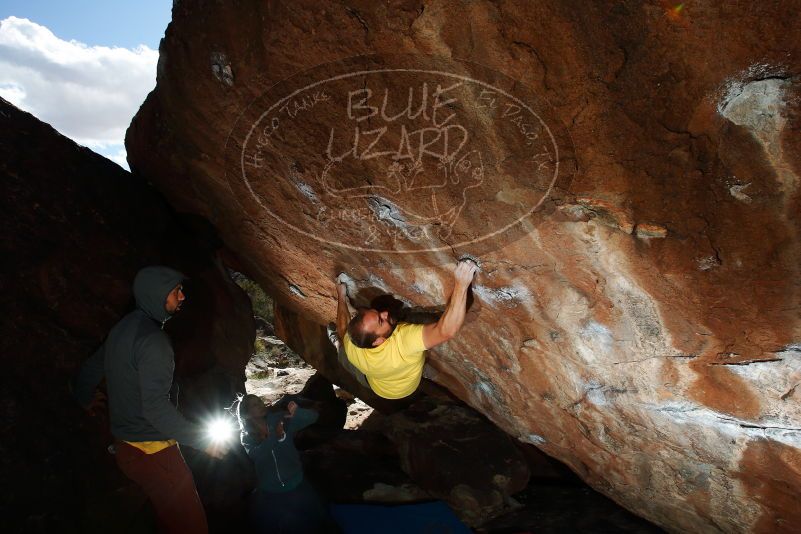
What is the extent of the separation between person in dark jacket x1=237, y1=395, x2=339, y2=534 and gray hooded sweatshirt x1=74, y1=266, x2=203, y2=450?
1036mm

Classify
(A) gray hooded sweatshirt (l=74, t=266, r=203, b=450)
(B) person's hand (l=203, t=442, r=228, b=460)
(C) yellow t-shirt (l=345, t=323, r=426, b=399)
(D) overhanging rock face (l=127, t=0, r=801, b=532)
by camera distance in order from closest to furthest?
(D) overhanging rock face (l=127, t=0, r=801, b=532) < (A) gray hooded sweatshirt (l=74, t=266, r=203, b=450) < (B) person's hand (l=203, t=442, r=228, b=460) < (C) yellow t-shirt (l=345, t=323, r=426, b=399)

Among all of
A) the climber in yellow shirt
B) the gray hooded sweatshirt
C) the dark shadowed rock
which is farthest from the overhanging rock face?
the dark shadowed rock

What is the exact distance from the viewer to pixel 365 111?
237 centimetres

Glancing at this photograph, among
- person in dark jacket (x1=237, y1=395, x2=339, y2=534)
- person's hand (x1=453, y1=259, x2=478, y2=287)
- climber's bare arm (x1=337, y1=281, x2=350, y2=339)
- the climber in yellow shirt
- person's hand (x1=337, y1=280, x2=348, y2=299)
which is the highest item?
person's hand (x1=453, y1=259, x2=478, y2=287)

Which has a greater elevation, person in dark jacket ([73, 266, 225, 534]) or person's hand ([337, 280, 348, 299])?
person's hand ([337, 280, 348, 299])

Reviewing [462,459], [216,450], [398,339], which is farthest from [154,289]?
[462,459]

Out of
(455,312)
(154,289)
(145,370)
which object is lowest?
(145,370)

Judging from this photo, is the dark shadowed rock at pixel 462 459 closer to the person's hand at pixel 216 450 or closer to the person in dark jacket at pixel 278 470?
the person in dark jacket at pixel 278 470

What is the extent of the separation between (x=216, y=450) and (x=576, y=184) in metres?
2.70

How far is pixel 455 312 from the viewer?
9.59ft

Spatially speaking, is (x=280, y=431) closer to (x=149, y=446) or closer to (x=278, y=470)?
(x=278, y=470)

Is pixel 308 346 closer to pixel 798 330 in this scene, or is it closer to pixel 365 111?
pixel 365 111

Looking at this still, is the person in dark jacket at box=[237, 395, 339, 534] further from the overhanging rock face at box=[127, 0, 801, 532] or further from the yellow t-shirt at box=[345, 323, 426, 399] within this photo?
the overhanging rock face at box=[127, 0, 801, 532]

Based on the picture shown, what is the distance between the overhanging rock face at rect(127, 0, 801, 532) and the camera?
188cm
